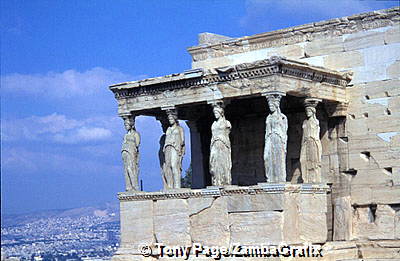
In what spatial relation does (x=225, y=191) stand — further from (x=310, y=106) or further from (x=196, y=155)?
(x=196, y=155)

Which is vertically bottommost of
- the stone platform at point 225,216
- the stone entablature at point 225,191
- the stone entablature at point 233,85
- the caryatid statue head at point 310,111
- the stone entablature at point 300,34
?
the stone platform at point 225,216

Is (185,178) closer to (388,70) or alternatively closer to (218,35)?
(218,35)

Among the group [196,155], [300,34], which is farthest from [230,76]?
[196,155]

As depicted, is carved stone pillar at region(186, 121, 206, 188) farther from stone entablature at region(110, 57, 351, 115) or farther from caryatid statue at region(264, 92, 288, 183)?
caryatid statue at region(264, 92, 288, 183)

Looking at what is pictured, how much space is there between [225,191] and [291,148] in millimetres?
2358

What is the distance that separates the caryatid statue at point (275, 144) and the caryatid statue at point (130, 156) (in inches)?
130

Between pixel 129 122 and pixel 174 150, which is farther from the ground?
pixel 129 122

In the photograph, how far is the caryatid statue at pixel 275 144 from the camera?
785 inches

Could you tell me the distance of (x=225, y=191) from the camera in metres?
20.5

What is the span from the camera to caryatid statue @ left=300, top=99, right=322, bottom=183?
20.9m

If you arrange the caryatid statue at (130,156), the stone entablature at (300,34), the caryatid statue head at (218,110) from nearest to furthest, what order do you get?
the caryatid statue head at (218,110)
the stone entablature at (300,34)
the caryatid statue at (130,156)

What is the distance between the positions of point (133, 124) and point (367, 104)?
4.73 meters

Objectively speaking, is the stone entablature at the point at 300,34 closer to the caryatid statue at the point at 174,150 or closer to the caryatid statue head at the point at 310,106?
the caryatid statue head at the point at 310,106

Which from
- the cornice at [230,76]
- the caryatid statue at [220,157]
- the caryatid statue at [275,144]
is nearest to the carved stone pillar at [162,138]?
the cornice at [230,76]
